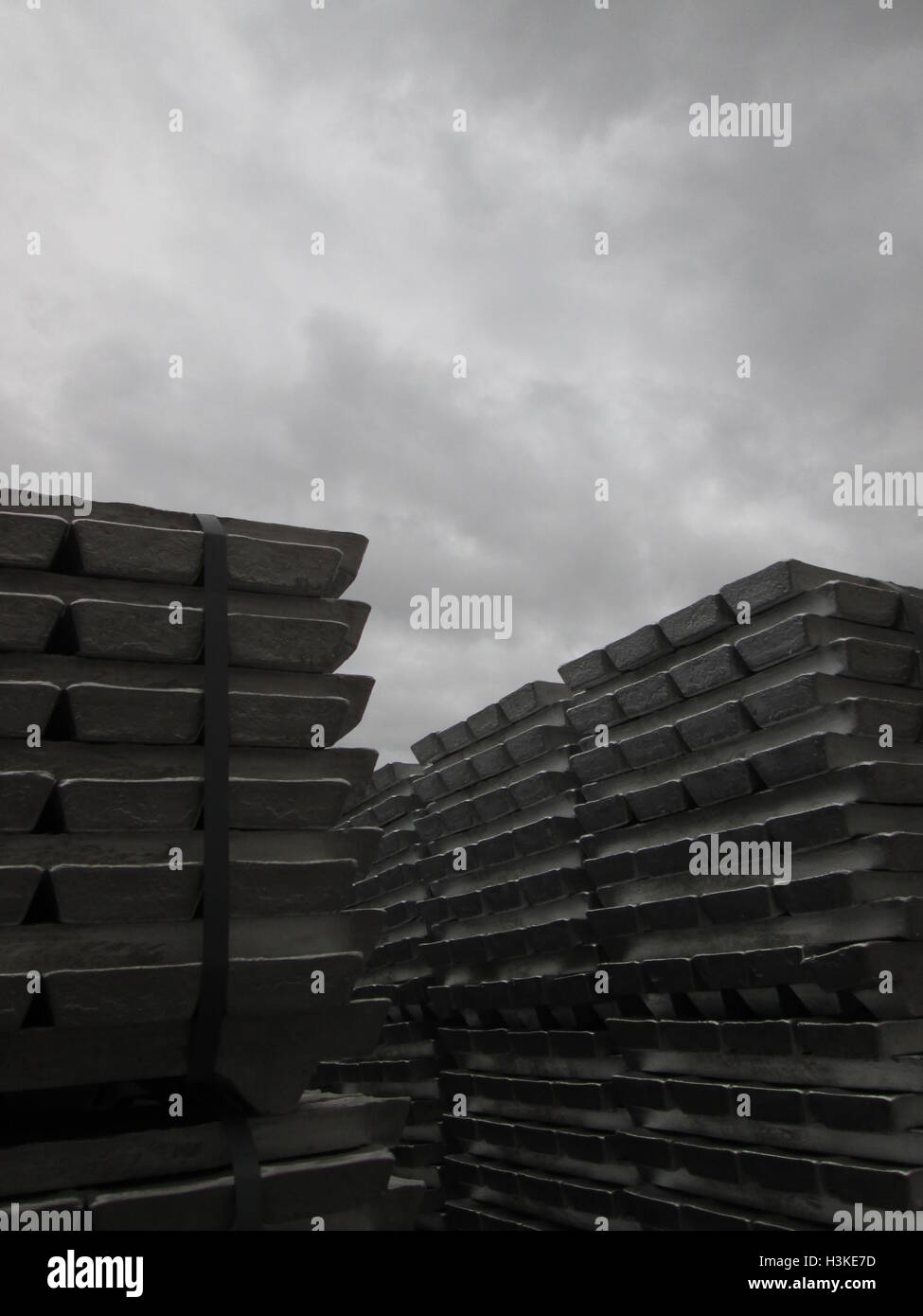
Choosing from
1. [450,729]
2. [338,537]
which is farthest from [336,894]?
[450,729]

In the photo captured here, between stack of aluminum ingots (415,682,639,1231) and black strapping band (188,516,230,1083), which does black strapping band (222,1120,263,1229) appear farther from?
stack of aluminum ingots (415,682,639,1231)

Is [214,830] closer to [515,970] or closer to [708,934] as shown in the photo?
[708,934]

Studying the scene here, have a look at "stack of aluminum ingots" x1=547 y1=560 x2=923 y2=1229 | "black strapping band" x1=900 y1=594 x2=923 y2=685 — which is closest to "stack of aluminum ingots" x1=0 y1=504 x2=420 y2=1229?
"stack of aluminum ingots" x1=547 y1=560 x2=923 y2=1229

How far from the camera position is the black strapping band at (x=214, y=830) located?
240 cm

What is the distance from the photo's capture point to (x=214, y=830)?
2.48 metres

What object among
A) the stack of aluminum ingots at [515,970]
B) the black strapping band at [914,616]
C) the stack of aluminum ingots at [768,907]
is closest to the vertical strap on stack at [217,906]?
the stack of aluminum ingots at [768,907]

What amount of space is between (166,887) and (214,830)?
0.16 metres

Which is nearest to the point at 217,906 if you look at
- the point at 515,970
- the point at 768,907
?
the point at 768,907

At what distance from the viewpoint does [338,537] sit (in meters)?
2.92

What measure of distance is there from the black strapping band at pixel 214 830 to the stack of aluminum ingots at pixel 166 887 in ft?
0.08

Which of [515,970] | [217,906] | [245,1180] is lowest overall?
[245,1180]

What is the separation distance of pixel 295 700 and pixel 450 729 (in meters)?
2.43

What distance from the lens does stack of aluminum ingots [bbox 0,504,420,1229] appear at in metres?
2.31
